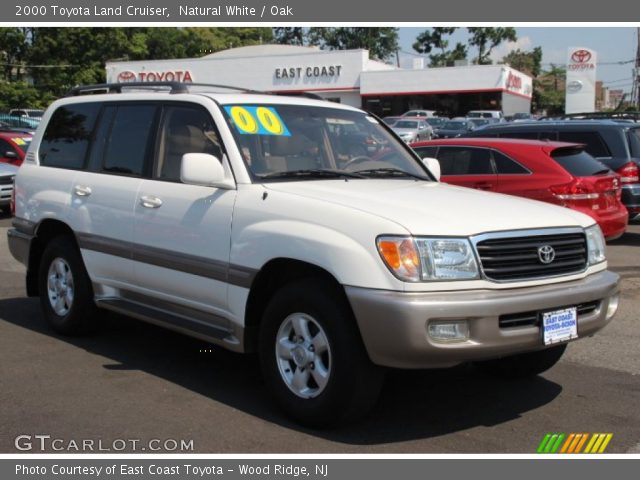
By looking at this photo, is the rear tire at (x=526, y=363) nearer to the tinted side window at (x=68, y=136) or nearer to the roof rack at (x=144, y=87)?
the roof rack at (x=144, y=87)

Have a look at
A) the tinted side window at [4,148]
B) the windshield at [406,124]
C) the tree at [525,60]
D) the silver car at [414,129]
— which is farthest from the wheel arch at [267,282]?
the tree at [525,60]

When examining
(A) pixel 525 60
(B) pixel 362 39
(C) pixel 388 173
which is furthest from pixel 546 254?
(A) pixel 525 60

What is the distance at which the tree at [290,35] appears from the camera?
3844 inches

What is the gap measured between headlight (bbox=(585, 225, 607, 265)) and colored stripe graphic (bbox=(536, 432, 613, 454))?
1.04 m

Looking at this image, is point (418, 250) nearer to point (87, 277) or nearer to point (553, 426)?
point (553, 426)

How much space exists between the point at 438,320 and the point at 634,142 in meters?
9.79

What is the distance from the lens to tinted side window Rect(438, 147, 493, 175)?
1090cm

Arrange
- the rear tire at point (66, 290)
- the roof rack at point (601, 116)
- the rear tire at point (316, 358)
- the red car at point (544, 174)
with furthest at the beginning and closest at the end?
the roof rack at point (601, 116) → the red car at point (544, 174) → the rear tire at point (66, 290) → the rear tire at point (316, 358)

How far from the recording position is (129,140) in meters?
6.14

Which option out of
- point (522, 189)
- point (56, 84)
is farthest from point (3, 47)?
point (522, 189)

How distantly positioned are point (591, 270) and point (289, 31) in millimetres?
98228

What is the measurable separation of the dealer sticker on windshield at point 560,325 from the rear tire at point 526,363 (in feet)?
2.76
